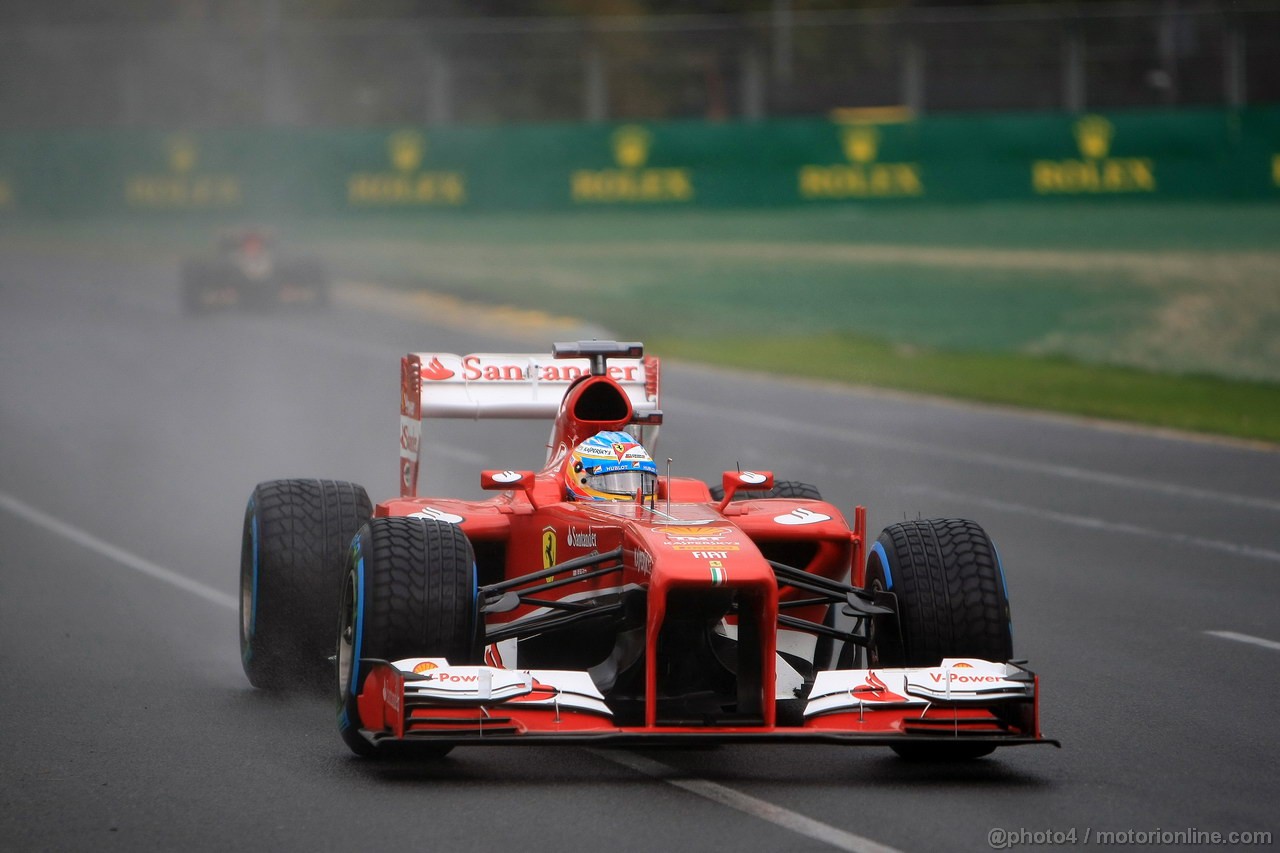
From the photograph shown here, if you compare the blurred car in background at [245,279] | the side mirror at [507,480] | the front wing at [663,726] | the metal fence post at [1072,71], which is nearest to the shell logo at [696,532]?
the front wing at [663,726]

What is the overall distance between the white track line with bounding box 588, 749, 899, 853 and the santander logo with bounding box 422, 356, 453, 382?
2907 millimetres

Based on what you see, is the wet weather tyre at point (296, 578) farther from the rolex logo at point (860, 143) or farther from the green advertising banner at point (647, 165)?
the rolex logo at point (860, 143)

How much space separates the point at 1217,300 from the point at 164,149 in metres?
20.1

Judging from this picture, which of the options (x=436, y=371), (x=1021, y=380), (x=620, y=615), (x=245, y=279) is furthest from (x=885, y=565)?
(x=245, y=279)

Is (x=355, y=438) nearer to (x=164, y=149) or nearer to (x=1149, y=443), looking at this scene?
(x=1149, y=443)

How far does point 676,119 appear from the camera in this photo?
40.0 metres

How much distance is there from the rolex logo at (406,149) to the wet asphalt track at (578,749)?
1250 cm

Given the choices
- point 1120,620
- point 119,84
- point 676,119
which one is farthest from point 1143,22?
point 1120,620

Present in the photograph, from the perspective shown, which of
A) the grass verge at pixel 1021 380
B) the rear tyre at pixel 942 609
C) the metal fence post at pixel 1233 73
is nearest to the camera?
the rear tyre at pixel 942 609

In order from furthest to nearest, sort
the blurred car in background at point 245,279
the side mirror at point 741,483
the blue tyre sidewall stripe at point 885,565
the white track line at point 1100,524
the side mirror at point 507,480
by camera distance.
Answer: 1. the blurred car in background at point 245,279
2. the white track line at point 1100,524
3. the side mirror at point 741,483
4. the side mirror at point 507,480
5. the blue tyre sidewall stripe at point 885,565

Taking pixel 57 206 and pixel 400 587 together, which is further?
pixel 57 206

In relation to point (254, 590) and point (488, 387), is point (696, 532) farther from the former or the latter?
point (488, 387)

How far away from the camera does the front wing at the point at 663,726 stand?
6.79m

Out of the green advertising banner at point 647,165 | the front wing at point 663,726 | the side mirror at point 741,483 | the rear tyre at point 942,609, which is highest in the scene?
the green advertising banner at point 647,165
